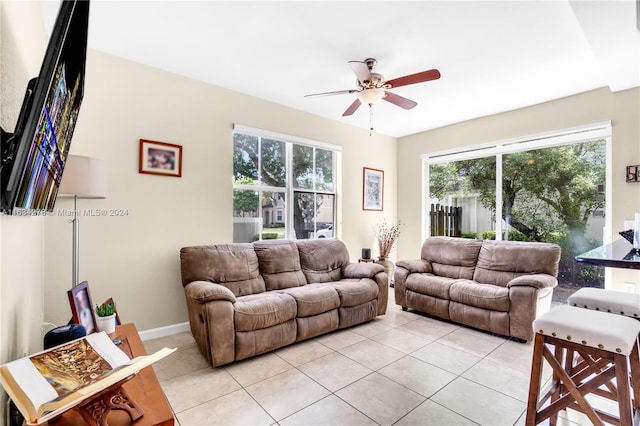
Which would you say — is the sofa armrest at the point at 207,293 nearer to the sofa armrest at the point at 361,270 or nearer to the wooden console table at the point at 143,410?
the wooden console table at the point at 143,410

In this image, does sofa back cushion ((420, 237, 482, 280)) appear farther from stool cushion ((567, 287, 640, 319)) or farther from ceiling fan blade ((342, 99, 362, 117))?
ceiling fan blade ((342, 99, 362, 117))

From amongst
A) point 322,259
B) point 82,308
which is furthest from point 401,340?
point 82,308

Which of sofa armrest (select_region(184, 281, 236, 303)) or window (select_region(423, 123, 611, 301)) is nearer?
sofa armrest (select_region(184, 281, 236, 303))

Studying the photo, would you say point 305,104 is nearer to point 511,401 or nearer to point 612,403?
point 511,401

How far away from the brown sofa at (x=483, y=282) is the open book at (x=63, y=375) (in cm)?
312

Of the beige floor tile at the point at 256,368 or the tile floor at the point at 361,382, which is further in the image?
the beige floor tile at the point at 256,368

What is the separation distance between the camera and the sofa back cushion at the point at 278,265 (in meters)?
3.36

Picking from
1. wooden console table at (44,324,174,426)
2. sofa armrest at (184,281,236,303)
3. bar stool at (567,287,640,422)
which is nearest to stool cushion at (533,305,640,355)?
bar stool at (567,287,640,422)

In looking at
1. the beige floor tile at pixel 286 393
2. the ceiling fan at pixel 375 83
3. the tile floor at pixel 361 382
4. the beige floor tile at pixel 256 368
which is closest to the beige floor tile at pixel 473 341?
the tile floor at pixel 361 382

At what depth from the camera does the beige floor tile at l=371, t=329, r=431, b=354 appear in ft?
9.25

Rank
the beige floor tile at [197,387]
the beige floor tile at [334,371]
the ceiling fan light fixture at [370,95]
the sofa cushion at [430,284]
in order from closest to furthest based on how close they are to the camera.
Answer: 1. the beige floor tile at [197,387]
2. the beige floor tile at [334,371]
3. the ceiling fan light fixture at [370,95]
4. the sofa cushion at [430,284]

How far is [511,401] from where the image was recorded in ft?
6.57

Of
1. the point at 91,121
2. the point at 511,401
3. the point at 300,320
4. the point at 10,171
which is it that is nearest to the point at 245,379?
the point at 300,320

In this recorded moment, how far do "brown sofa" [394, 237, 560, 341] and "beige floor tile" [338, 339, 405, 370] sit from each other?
41.2 inches
